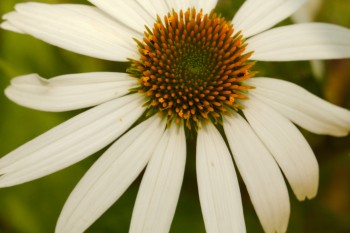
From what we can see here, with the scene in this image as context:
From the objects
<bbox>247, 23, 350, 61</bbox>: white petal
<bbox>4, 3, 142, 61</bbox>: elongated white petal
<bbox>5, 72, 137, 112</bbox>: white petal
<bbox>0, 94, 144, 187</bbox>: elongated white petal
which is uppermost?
<bbox>4, 3, 142, 61</bbox>: elongated white petal

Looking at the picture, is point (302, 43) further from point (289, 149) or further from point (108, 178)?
point (108, 178)

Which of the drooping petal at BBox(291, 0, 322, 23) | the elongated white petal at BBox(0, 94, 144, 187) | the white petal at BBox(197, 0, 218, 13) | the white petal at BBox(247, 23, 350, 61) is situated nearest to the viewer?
the elongated white petal at BBox(0, 94, 144, 187)

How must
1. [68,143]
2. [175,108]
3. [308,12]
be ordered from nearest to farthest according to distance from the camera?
[68,143] → [175,108] → [308,12]

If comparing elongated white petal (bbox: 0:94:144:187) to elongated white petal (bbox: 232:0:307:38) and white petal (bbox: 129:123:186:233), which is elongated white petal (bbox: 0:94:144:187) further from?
elongated white petal (bbox: 232:0:307:38)

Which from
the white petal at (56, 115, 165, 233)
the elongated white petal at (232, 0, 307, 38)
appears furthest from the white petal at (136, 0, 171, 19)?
the white petal at (56, 115, 165, 233)

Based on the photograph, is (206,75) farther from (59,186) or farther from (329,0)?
(329,0)

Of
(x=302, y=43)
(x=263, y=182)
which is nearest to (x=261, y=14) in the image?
(x=302, y=43)

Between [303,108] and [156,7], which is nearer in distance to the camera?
[303,108]
